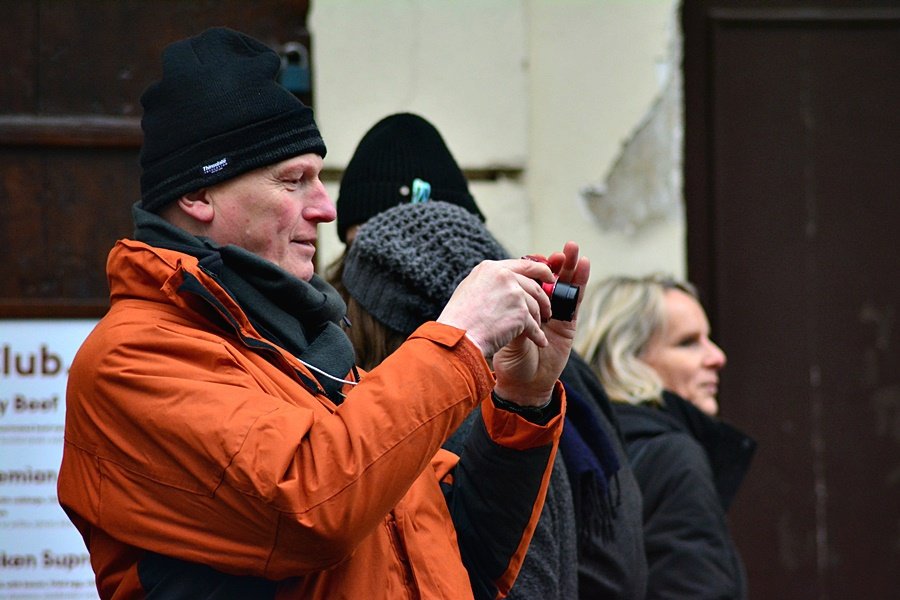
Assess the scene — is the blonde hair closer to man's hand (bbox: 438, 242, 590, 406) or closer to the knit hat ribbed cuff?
man's hand (bbox: 438, 242, 590, 406)

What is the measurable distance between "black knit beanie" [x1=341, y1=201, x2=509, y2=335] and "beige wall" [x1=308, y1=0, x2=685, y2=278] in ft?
5.14

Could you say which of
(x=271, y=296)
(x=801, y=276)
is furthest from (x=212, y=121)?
(x=801, y=276)

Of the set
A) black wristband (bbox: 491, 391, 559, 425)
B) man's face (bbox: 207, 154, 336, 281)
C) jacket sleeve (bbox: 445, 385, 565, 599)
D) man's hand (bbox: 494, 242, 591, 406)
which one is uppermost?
man's face (bbox: 207, 154, 336, 281)

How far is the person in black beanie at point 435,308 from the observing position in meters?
2.46

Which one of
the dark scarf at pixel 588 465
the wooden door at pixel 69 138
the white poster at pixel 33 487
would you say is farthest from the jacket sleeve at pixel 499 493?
the wooden door at pixel 69 138

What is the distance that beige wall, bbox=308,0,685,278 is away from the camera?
406 centimetres

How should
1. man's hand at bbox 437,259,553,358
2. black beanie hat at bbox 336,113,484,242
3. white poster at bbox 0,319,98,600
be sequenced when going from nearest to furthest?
man's hand at bbox 437,259,553,358, black beanie hat at bbox 336,113,484,242, white poster at bbox 0,319,98,600

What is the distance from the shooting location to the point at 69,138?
393cm

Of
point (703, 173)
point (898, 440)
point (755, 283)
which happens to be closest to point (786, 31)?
point (703, 173)

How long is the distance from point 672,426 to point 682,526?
29cm

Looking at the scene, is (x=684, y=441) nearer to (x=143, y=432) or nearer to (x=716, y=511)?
(x=716, y=511)

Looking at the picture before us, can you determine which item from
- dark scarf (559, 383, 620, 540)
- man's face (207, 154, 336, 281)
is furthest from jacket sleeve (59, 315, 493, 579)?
dark scarf (559, 383, 620, 540)

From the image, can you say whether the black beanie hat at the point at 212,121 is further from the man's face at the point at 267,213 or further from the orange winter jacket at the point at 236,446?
the orange winter jacket at the point at 236,446

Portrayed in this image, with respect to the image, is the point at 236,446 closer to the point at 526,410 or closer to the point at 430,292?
the point at 526,410
